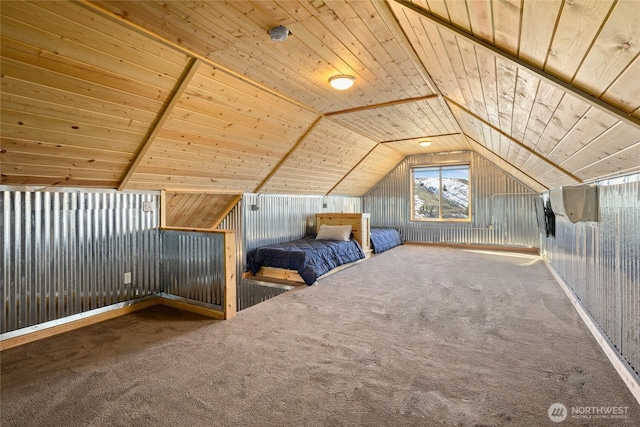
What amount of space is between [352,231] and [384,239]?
1.40 m

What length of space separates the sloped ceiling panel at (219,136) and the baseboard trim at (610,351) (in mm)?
3702

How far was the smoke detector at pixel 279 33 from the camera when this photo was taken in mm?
2287

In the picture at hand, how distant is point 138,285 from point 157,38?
2.63 m

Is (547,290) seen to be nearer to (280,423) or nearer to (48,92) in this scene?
(280,423)

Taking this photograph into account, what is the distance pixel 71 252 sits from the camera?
3.08 metres

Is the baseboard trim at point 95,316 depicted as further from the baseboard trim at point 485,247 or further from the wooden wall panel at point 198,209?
the baseboard trim at point 485,247

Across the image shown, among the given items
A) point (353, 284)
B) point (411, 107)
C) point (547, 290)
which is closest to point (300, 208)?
point (353, 284)

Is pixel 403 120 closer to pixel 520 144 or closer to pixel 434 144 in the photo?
pixel 520 144

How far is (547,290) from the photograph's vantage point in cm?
407

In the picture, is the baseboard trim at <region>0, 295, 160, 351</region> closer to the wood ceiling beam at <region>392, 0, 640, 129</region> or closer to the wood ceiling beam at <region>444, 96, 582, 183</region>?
the wood ceiling beam at <region>392, 0, 640, 129</region>

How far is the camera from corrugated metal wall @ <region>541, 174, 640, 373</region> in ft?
6.53

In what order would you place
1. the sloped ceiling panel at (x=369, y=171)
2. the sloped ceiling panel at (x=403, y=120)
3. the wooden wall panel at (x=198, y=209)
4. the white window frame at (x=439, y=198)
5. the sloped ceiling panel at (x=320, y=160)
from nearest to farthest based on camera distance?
the sloped ceiling panel at (x=403, y=120)
the wooden wall panel at (x=198, y=209)
the sloped ceiling panel at (x=320, y=160)
the sloped ceiling panel at (x=369, y=171)
the white window frame at (x=439, y=198)

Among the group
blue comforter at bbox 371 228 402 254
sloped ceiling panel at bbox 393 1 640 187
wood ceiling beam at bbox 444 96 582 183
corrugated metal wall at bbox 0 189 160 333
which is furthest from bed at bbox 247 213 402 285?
sloped ceiling panel at bbox 393 1 640 187

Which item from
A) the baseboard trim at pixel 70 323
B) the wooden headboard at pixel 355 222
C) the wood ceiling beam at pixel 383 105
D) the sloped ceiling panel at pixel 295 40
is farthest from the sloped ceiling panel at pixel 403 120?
the baseboard trim at pixel 70 323
